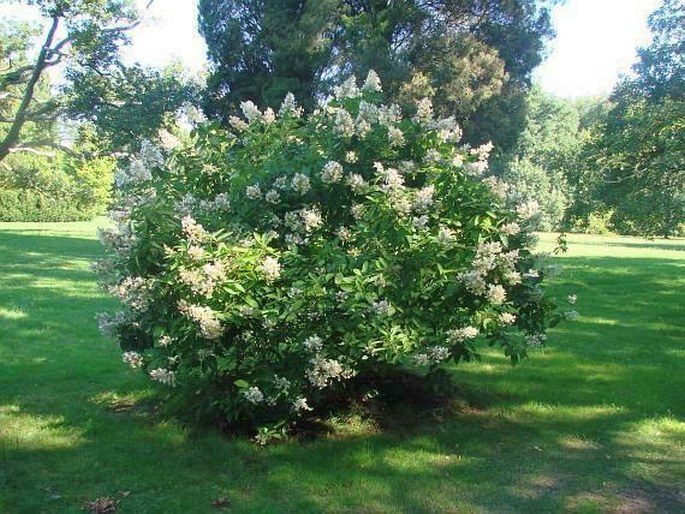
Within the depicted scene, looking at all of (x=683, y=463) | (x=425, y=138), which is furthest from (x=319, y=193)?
(x=683, y=463)

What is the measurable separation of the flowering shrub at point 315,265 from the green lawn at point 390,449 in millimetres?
517

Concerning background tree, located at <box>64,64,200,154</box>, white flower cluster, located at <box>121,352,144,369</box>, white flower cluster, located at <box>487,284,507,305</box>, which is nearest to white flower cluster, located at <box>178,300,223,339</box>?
white flower cluster, located at <box>121,352,144,369</box>

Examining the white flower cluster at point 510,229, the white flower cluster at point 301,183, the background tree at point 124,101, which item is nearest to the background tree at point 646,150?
the white flower cluster at point 510,229

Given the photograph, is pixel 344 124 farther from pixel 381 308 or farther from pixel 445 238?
pixel 381 308

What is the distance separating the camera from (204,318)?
4371mm

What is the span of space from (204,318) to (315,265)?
0.89 meters

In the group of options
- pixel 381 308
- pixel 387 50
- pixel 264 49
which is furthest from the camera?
pixel 264 49

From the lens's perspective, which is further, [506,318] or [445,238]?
[506,318]

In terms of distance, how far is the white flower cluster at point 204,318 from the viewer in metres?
4.36

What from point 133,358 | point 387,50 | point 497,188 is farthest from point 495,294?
point 387,50

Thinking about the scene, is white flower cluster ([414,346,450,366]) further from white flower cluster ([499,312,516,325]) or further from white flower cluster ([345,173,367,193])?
white flower cluster ([345,173,367,193])

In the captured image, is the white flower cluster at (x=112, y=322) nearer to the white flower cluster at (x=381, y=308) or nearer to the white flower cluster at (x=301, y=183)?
the white flower cluster at (x=301, y=183)

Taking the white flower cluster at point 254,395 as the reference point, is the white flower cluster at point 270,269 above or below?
above

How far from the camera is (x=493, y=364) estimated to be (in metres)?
7.73
